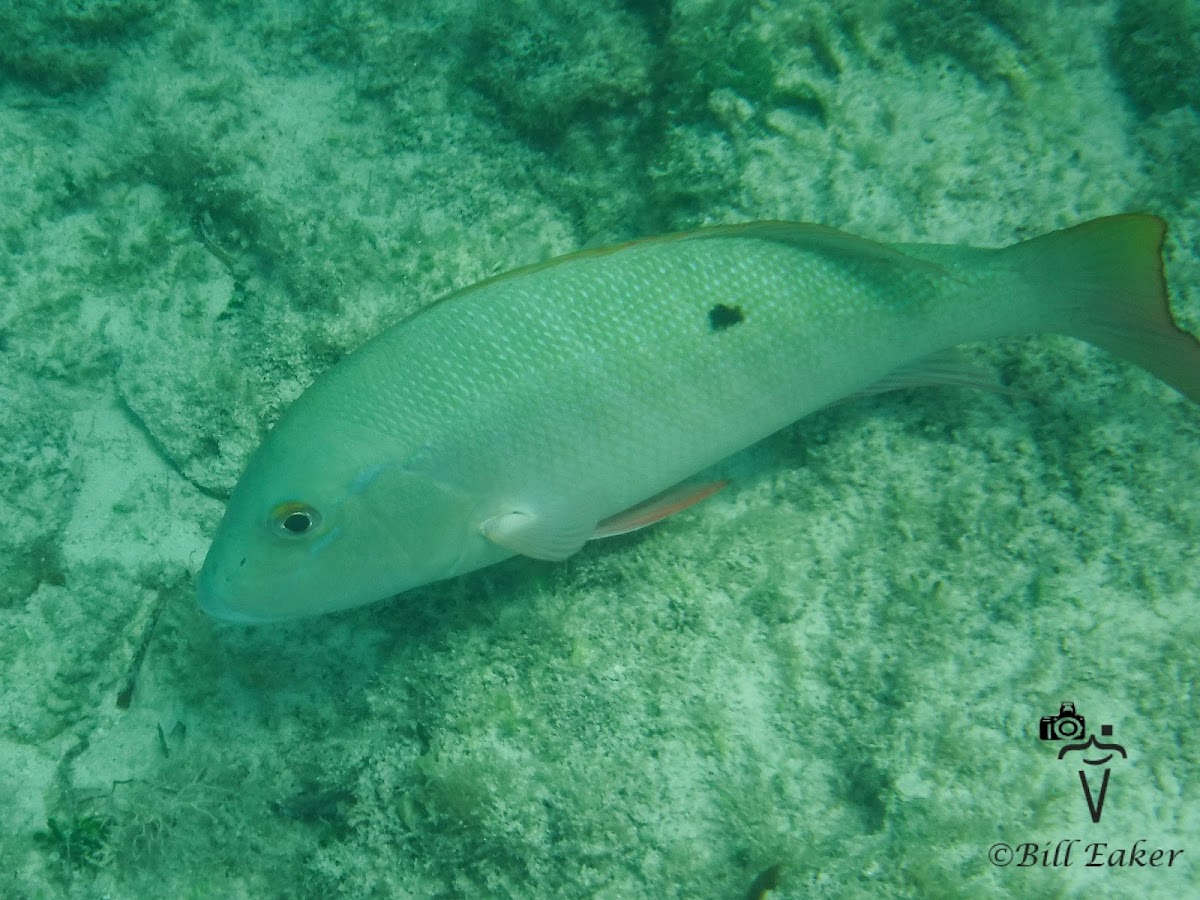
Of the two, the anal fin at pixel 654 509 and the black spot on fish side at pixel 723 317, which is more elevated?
the black spot on fish side at pixel 723 317

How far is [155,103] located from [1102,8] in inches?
167

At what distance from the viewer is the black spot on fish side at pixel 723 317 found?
6.95 ft

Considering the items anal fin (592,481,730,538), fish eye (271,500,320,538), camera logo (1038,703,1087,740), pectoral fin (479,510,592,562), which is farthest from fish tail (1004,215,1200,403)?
fish eye (271,500,320,538)

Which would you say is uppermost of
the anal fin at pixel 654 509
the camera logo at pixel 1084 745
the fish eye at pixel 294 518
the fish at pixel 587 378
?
the fish at pixel 587 378

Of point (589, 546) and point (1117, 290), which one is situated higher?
point (1117, 290)

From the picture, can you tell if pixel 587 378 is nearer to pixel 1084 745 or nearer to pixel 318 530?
pixel 318 530

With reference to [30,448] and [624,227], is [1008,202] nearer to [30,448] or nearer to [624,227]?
[624,227]

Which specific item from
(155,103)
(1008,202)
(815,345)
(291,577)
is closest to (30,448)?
(155,103)

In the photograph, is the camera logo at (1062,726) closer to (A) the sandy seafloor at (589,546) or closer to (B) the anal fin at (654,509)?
(A) the sandy seafloor at (589,546)

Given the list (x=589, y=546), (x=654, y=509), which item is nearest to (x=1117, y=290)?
(x=654, y=509)

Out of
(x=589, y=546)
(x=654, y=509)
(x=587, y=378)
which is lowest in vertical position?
(x=589, y=546)

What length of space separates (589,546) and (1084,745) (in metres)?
1.78

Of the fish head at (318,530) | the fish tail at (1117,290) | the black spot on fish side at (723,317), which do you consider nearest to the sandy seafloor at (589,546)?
the fish tail at (1117,290)

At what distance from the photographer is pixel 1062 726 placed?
7.39 feet
